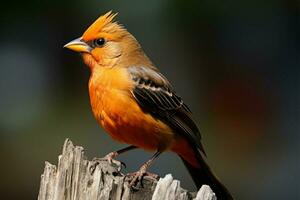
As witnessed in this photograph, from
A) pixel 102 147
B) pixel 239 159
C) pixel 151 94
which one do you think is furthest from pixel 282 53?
pixel 151 94

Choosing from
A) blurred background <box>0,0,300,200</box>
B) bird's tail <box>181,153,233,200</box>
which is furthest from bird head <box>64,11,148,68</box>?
blurred background <box>0,0,300,200</box>

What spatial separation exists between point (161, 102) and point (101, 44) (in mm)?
580

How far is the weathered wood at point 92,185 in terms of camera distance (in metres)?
4.73

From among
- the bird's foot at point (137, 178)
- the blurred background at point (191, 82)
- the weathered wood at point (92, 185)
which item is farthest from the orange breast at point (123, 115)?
the blurred background at point (191, 82)

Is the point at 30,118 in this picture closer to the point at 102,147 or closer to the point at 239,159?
the point at 102,147

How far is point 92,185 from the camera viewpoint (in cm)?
477

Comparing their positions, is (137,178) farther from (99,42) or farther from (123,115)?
(99,42)

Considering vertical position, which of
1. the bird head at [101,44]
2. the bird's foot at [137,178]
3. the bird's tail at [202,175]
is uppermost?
the bird head at [101,44]

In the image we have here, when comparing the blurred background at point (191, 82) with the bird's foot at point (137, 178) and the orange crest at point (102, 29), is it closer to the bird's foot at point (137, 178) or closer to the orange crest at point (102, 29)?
the orange crest at point (102, 29)

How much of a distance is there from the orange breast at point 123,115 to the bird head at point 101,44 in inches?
6.5

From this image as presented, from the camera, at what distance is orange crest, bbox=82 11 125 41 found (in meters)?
6.62

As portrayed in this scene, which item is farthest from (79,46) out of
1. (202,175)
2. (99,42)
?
(202,175)

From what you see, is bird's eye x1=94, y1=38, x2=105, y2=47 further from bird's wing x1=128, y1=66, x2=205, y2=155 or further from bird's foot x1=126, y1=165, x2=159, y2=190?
bird's foot x1=126, y1=165, x2=159, y2=190

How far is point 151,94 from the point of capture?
6625 millimetres
